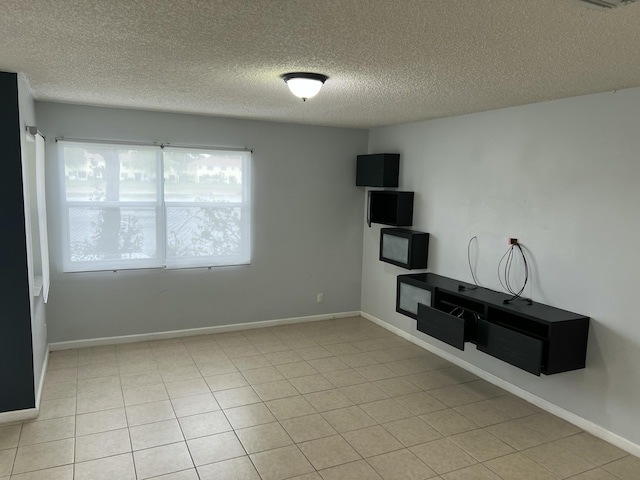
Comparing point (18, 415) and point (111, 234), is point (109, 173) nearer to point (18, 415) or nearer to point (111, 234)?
point (111, 234)

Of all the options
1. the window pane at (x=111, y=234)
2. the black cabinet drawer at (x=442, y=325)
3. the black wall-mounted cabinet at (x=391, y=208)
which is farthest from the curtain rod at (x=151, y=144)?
the black cabinet drawer at (x=442, y=325)

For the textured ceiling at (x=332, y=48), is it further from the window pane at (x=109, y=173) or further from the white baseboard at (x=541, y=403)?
the white baseboard at (x=541, y=403)

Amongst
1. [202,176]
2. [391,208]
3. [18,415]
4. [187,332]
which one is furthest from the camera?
[391,208]

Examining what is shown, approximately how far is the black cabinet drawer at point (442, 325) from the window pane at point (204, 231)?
7.19 feet

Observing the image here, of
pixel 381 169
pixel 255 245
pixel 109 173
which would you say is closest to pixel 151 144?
pixel 109 173

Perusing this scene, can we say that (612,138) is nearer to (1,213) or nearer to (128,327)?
(1,213)

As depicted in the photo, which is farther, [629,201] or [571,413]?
[571,413]

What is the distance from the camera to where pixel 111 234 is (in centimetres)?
455

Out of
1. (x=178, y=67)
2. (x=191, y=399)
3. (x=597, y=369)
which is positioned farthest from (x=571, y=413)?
(x=178, y=67)

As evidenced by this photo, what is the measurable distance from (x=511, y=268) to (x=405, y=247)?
1186 millimetres

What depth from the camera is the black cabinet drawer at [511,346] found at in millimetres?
3100

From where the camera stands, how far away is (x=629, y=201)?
298 centimetres

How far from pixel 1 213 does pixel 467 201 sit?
3.65 m

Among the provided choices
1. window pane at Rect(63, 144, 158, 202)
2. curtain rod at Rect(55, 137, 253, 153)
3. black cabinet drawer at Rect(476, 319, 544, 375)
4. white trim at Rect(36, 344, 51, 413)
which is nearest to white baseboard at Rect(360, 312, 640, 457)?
black cabinet drawer at Rect(476, 319, 544, 375)
